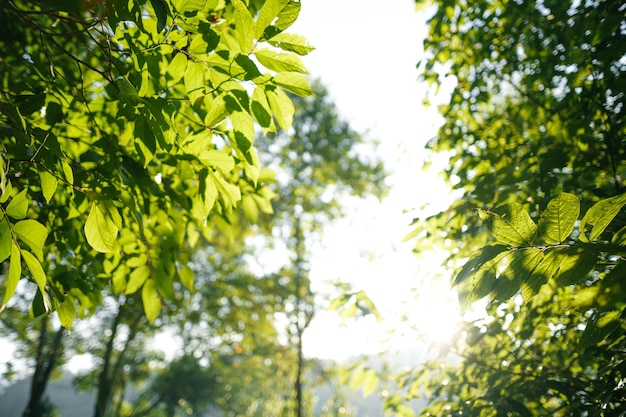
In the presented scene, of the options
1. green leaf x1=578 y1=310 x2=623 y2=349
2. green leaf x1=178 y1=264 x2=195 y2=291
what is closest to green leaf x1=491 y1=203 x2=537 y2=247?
green leaf x1=578 y1=310 x2=623 y2=349

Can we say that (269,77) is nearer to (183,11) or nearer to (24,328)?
(183,11)

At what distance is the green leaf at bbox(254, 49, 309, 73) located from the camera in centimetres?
110

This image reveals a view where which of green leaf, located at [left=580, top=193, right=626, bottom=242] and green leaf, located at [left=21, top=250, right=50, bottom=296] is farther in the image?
green leaf, located at [left=21, top=250, right=50, bottom=296]

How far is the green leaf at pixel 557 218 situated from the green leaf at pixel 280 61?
0.80 meters

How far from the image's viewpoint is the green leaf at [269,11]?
101 centimetres

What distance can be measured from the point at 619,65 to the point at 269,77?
1916mm

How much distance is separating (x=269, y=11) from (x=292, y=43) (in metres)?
0.13

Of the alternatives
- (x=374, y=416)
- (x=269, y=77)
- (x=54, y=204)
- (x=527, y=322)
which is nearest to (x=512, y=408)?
(x=527, y=322)

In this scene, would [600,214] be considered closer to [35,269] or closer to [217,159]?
[217,159]

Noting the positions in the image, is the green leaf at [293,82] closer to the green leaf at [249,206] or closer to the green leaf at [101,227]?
the green leaf at [101,227]

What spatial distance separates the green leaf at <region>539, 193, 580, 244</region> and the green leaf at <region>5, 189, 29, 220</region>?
4.54 ft

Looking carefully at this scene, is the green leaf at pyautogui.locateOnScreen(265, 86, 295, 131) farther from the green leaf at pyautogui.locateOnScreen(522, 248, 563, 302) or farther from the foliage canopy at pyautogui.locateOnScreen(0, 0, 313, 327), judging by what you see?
the green leaf at pyautogui.locateOnScreen(522, 248, 563, 302)

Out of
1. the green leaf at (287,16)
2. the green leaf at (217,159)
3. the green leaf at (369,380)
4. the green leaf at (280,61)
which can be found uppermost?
the green leaf at (287,16)

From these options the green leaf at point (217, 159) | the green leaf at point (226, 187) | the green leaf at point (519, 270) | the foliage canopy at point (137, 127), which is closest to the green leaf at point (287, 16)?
the foliage canopy at point (137, 127)
